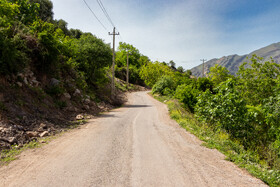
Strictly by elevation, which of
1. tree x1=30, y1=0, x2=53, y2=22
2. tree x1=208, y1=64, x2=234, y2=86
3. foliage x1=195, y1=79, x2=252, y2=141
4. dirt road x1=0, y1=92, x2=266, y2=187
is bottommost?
dirt road x1=0, y1=92, x2=266, y2=187

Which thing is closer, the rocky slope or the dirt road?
the dirt road

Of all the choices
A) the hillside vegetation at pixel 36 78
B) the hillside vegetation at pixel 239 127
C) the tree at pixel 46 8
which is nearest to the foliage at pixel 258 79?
the hillside vegetation at pixel 239 127

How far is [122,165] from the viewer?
15.5ft

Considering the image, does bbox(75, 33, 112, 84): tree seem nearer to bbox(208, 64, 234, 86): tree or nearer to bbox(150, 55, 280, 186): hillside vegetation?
bbox(150, 55, 280, 186): hillside vegetation

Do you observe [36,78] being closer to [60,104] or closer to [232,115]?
[60,104]

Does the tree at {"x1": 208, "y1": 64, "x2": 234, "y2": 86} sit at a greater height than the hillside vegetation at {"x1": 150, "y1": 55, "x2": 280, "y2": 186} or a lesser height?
greater

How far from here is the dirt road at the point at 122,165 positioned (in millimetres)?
3910

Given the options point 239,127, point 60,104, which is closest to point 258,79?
point 239,127

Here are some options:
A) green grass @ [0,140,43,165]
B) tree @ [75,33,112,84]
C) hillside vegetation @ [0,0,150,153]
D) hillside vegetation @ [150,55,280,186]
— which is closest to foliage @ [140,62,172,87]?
tree @ [75,33,112,84]

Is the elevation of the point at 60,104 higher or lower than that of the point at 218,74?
lower

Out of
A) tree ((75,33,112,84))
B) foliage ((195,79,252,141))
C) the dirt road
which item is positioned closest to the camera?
the dirt road

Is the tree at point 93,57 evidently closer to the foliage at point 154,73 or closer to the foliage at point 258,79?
the foliage at point 258,79

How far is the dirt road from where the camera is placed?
154 inches

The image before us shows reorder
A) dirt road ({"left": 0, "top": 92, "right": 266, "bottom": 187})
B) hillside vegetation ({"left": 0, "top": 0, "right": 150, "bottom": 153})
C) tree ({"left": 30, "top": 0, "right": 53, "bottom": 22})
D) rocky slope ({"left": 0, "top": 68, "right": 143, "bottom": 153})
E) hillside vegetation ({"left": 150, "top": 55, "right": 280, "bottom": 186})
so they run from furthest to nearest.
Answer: tree ({"left": 30, "top": 0, "right": 53, "bottom": 22}) → hillside vegetation ({"left": 0, "top": 0, "right": 150, "bottom": 153}) → rocky slope ({"left": 0, "top": 68, "right": 143, "bottom": 153}) → hillside vegetation ({"left": 150, "top": 55, "right": 280, "bottom": 186}) → dirt road ({"left": 0, "top": 92, "right": 266, "bottom": 187})
